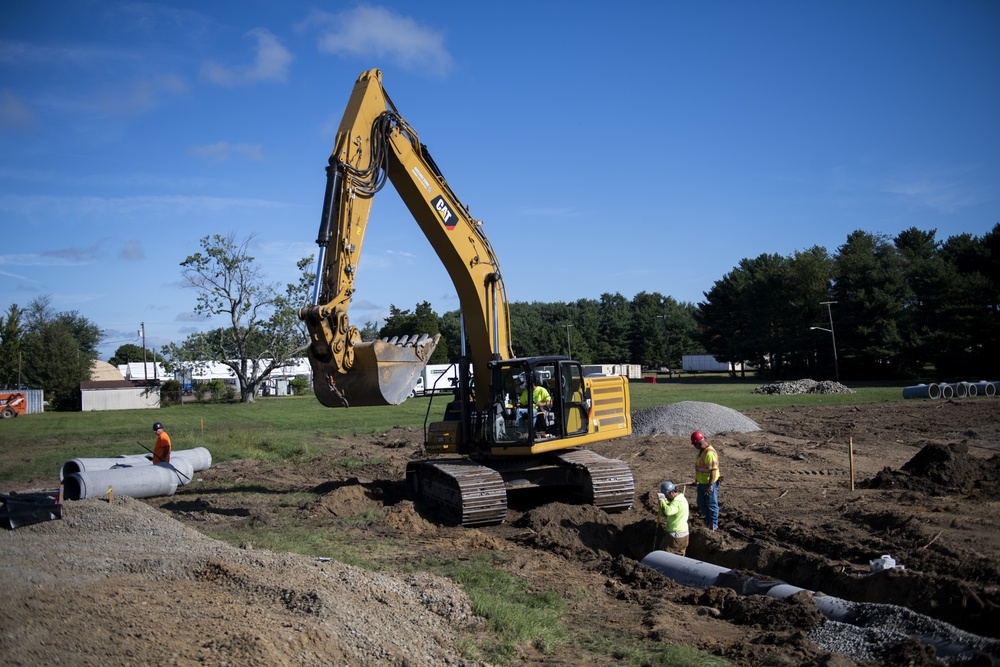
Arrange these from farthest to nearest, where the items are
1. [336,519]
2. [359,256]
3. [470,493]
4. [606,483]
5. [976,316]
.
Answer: [976,316]
[336,519]
[606,483]
[359,256]
[470,493]

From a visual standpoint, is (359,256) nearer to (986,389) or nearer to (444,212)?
(444,212)

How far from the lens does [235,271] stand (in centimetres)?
5762

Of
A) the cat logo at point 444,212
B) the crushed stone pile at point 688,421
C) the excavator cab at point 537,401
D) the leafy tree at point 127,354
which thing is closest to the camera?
the excavator cab at point 537,401

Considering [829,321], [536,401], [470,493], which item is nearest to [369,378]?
[470,493]

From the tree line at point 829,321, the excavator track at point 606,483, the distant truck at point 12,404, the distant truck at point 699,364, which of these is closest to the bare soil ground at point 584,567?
the excavator track at point 606,483

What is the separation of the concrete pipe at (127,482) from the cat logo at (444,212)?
8.64 metres

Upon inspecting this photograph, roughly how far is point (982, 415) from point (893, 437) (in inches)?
274

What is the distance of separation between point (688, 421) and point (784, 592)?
59.4 feet

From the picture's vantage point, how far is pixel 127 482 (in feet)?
53.2

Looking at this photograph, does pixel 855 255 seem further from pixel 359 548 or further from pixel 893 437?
pixel 359 548

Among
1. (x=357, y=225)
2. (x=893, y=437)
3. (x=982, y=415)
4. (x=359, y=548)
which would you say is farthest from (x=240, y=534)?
(x=982, y=415)

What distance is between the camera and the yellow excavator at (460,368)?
11719mm

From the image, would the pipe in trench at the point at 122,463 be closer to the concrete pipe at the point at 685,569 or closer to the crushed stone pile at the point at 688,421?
the concrete pipe at the point at 685,569

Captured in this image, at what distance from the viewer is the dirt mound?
15.0 meters
